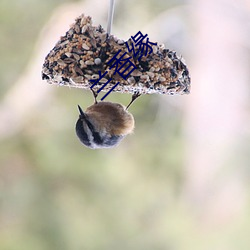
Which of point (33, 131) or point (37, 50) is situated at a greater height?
point (37, 50)

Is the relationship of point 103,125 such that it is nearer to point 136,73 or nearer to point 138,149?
point 136,73

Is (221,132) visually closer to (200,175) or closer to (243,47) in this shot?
(200,175)

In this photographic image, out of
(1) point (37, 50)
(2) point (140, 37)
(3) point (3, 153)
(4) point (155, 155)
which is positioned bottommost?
(2) point (140, 37)

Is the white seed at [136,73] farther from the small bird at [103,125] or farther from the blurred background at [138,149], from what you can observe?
the blurred background at [138,149]

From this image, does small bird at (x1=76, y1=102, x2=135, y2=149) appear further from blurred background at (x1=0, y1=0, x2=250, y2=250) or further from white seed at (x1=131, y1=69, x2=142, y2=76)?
blurred background at (x1=0, y1=0, x2=250, y2=250)

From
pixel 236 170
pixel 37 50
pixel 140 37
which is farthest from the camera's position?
pixel 236 170

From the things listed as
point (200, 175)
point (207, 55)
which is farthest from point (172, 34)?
point (200, 175)

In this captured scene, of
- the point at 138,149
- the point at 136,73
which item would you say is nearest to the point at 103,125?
the point at 136,73
